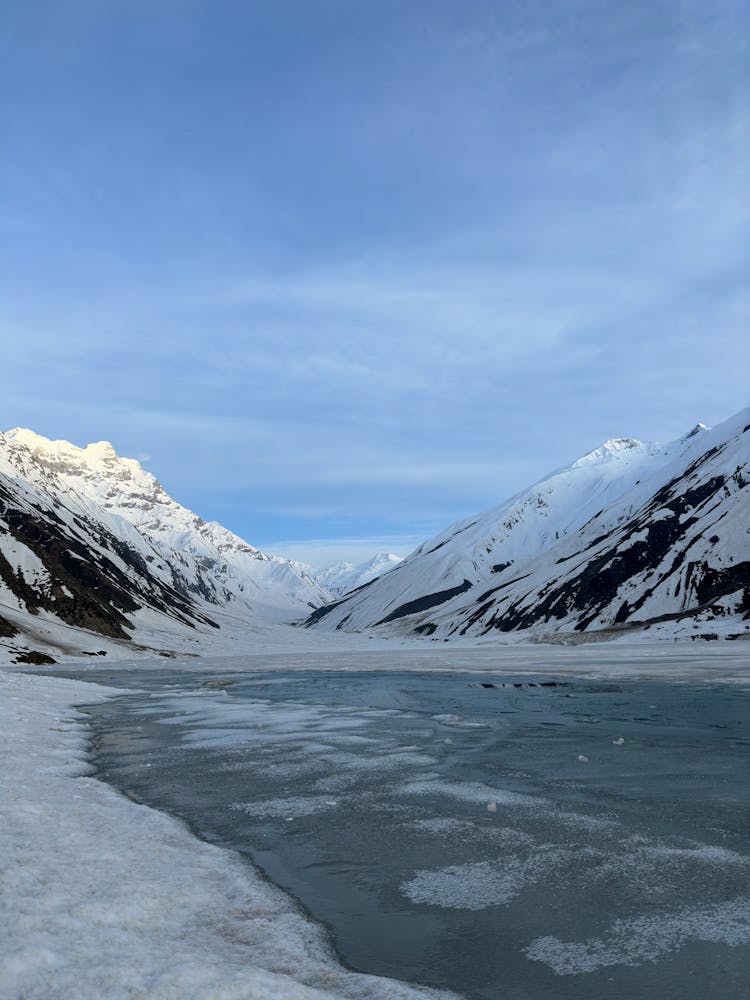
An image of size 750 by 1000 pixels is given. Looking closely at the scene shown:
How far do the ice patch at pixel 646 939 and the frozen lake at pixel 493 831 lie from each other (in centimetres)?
2

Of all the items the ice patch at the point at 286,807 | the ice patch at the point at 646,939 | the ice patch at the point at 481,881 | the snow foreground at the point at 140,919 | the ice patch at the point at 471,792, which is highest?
the snow foreground at the point at 140,919

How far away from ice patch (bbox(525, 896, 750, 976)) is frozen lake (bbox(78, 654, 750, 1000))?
0.02 m

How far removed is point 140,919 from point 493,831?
5625 mm

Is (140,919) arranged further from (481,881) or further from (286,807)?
(286,807)

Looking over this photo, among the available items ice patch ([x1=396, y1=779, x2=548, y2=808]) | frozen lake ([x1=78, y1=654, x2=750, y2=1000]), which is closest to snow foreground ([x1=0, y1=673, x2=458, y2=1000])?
frozen lake ([x1=78, y1=654, x2=750, y2=1000])

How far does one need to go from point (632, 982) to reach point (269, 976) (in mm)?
3170

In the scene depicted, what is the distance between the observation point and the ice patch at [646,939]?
7090 mm

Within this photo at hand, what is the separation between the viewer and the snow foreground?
6320 mm

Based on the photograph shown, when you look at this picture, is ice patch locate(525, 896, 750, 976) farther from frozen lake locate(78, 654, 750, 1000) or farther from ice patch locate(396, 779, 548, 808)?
ice patch locate(396, 779, 548, 808)

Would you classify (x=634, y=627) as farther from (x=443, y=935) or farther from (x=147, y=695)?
(x=443, y=935)

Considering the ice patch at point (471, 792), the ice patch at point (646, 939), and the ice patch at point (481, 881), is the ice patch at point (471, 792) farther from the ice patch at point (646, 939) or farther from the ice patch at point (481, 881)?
the ice patch at point (646, 939)

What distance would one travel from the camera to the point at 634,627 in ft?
420

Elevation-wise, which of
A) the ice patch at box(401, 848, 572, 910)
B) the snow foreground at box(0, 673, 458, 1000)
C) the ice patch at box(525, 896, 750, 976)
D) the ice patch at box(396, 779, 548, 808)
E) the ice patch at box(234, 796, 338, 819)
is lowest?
the ice patch at box(396, 779, 548, 808)

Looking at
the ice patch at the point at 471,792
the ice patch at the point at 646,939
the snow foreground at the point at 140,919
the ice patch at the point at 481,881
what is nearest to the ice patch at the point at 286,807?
the snow foreground at the point at 140,919
